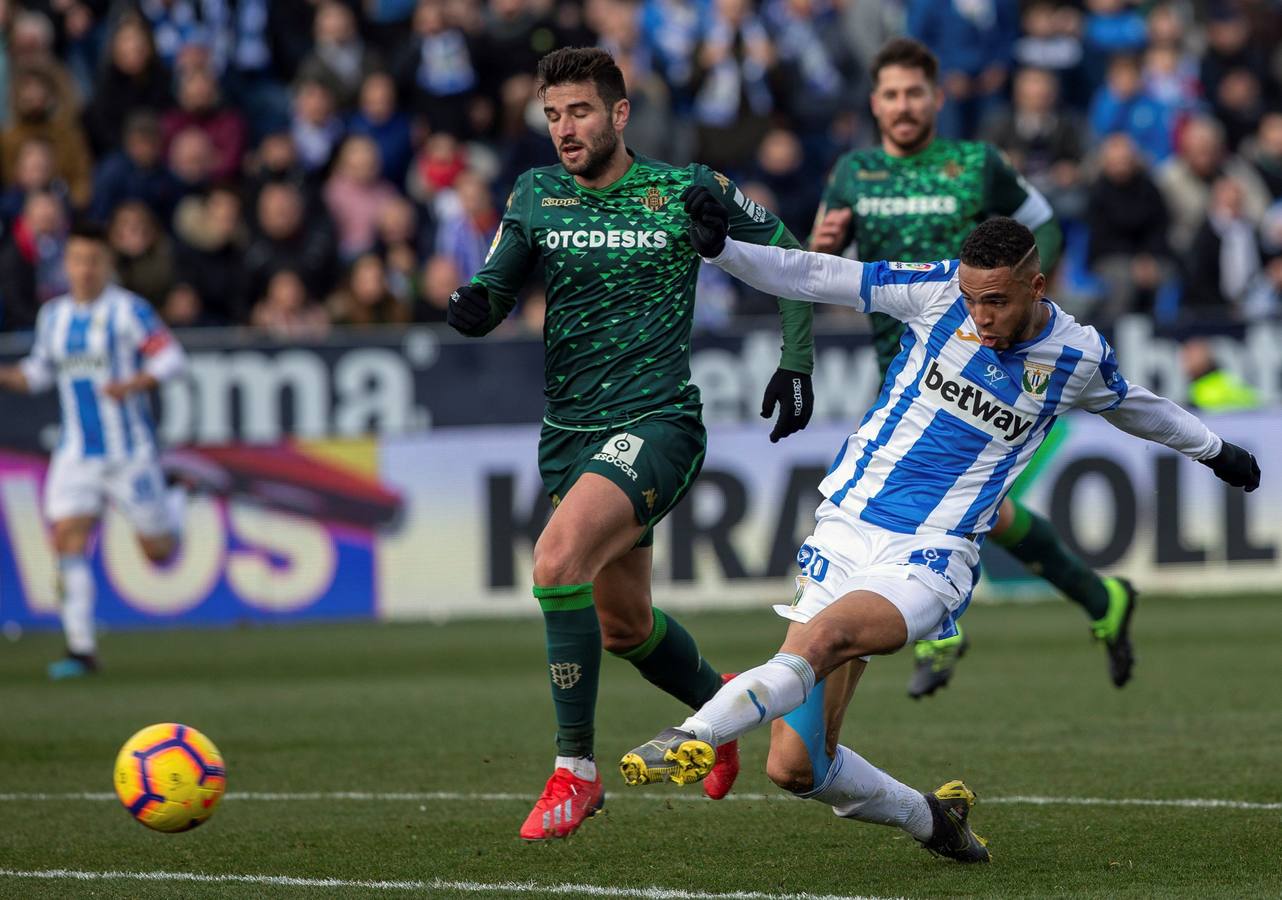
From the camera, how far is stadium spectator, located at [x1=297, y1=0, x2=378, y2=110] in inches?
679

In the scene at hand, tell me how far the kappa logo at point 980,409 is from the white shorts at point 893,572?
37 cm

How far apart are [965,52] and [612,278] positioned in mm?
11968

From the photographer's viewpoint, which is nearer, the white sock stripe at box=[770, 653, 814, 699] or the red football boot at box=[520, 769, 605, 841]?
the white sock stripe at box=[770, 653, 814, 699]

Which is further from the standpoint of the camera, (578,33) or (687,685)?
(578,33)

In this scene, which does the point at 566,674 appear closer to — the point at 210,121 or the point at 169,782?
the point at 169,782

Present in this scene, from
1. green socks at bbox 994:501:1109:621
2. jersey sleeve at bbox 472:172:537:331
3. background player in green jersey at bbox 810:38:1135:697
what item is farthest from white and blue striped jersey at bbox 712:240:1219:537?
green socks at bbox 994:501:1109:621

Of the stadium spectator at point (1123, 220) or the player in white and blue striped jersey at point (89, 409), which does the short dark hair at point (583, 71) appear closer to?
the player in white and blue striped jersey at point (89, 409)

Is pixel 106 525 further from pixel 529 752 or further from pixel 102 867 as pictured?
pixel 102 867

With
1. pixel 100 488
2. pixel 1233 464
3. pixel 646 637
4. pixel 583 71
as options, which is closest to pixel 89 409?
pixel 100 488

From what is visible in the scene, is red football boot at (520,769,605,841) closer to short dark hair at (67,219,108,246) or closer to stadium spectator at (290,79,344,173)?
short dark hair at (67,219,108,246)

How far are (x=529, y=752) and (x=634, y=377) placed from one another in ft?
8.83

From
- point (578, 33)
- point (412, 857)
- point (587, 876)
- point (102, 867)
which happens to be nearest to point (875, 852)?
point (587, 876)

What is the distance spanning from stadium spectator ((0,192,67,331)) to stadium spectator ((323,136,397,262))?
2298 millimetres

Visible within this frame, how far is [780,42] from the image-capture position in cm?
1786
